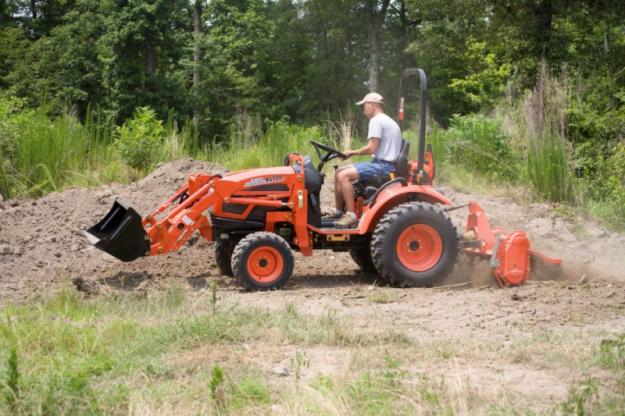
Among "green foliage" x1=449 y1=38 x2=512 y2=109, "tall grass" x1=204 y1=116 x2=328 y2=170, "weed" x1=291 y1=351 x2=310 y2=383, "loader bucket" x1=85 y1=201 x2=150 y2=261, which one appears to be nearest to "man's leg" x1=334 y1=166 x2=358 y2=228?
"loader bucket" x1=85 y1=201 x2=150 y2=261

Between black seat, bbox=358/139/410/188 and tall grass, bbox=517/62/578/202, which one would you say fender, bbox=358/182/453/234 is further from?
tall grass, bbox=517/62/578/202

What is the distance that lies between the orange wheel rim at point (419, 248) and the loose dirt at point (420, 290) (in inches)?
12.7

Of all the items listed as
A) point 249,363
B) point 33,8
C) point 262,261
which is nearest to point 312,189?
point 262,261

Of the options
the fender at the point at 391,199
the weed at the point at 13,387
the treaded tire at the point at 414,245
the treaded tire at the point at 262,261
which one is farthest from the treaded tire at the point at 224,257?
the weed at the point at 13,387

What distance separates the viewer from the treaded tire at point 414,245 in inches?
352

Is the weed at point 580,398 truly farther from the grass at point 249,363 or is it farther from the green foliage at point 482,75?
the green foliage at point 482,75

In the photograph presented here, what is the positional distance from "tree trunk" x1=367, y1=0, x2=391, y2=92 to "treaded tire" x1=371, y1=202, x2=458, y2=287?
84.5 ft

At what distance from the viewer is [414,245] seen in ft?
30.0

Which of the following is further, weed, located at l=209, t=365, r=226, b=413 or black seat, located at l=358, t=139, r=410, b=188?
black seat, located at l=358, t=139, r=410, b=188

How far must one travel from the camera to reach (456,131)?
15680 millimetres

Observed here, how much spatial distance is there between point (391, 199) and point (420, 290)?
0.97m

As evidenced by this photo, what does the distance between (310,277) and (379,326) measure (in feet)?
10.2

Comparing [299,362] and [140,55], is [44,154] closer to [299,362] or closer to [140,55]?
[299,362]

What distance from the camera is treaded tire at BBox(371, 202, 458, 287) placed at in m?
8.95
